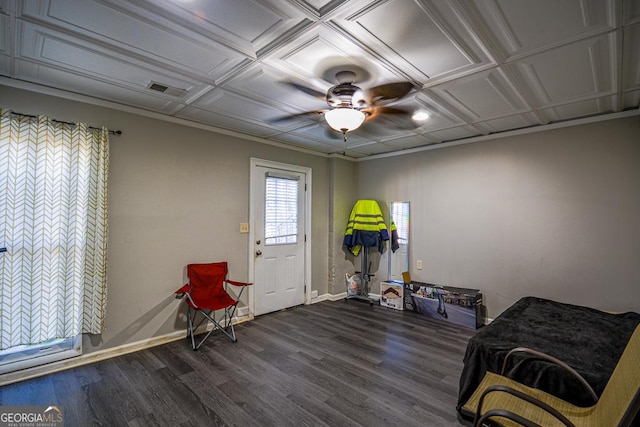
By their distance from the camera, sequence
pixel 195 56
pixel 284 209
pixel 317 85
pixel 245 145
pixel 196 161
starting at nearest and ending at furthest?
pixel 195 56, pixel 317 85, pixel 196 161, pixel 245 145, pixel 284 209

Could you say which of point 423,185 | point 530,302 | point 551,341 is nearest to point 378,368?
point 551,341

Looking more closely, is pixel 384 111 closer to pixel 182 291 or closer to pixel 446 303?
pixel 446 303

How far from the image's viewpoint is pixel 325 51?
2.13m

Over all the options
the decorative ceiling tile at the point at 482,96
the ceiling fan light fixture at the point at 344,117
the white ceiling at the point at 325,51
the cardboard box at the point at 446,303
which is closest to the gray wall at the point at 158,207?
the white ceiling at the point at 325,51

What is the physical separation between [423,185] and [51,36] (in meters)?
4.41

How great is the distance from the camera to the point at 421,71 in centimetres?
240

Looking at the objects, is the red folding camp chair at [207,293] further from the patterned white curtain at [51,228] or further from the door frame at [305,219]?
the patterned white curtain at [51,228]

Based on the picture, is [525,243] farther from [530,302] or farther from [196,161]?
[196,161]

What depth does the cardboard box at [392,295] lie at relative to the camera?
4711mm

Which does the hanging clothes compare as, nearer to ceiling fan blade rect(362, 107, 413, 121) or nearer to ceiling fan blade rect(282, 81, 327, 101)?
ceiling fan blade rect(362, 107, 413, 121)

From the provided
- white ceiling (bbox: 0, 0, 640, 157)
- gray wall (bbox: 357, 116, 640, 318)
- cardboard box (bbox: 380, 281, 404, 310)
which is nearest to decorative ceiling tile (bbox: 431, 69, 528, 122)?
white ceiling (bbox: 0, 0, 640, 157)

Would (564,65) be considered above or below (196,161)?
above

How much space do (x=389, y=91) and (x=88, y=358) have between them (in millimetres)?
3735

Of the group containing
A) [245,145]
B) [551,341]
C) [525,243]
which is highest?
[245,145]
